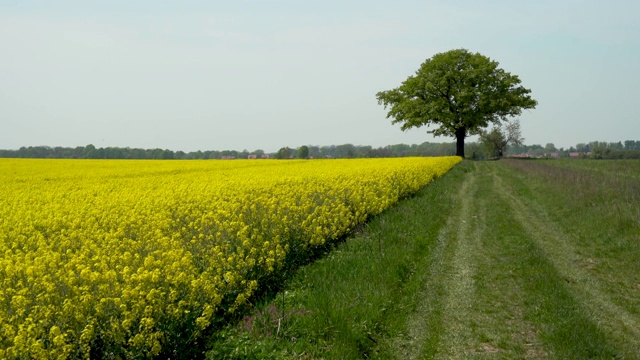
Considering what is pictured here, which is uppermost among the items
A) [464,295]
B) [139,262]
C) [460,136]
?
[460,136]

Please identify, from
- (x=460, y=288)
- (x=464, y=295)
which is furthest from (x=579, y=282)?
(x=464, y=295)

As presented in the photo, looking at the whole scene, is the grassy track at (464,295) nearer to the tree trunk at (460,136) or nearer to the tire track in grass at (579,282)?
the tire track in grass at (579,282)

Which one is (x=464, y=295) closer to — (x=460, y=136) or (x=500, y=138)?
(x=460, y=136)

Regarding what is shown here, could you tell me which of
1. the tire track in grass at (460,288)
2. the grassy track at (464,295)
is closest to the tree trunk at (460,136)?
the grassy track at (464,295)

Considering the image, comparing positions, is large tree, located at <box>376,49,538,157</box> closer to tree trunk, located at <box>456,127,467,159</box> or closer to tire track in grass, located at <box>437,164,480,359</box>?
tree trunk, located at <box>456,127,467,159</box>

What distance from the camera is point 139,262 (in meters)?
6.85

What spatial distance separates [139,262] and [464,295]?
5.35m

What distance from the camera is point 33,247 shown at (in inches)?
355

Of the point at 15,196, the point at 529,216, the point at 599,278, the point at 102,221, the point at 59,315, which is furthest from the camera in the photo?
the point at 15,196

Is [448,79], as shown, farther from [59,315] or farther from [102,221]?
[59,315]

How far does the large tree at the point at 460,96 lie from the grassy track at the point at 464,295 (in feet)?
121

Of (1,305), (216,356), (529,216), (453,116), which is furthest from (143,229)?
(453,116)

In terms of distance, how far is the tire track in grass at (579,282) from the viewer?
248 inches

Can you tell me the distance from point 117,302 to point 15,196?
1433 cm
